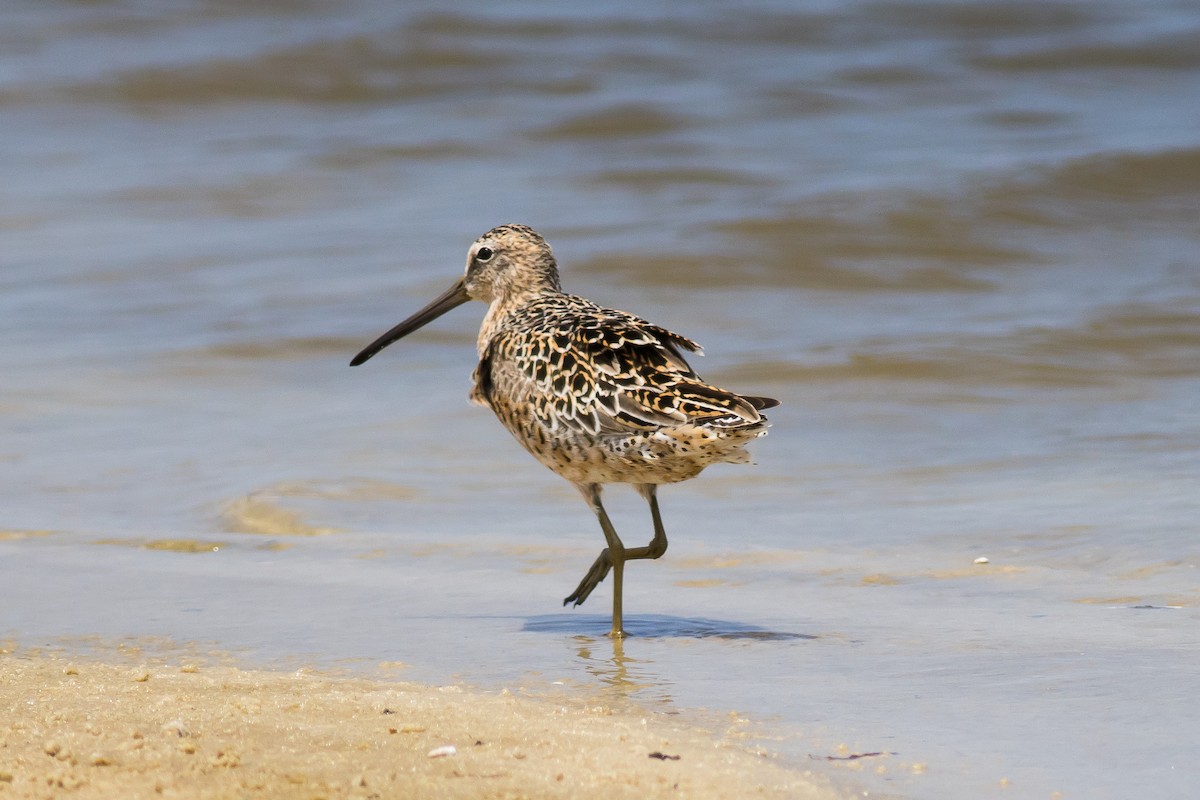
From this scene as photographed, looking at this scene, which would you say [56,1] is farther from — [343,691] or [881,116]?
[343,691]

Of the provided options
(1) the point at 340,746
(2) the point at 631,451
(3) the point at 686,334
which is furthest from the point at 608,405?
(3) the point at 686,334

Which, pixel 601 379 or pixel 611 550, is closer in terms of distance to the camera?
pixel 601 379

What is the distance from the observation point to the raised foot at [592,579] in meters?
4.92

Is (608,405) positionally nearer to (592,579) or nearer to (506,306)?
(592,579)

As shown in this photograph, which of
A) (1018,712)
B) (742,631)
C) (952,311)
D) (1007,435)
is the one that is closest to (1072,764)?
(1018,712)

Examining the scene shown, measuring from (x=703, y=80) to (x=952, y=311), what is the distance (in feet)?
22.9

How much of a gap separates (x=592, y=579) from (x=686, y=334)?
467 centimetres

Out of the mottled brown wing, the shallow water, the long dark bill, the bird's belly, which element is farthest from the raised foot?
the long dark bill

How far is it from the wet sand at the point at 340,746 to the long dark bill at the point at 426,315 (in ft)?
7.11

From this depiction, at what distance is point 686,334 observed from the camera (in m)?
9.49

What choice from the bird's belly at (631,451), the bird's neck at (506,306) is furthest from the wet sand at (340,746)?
the bird's neck at (506,306)

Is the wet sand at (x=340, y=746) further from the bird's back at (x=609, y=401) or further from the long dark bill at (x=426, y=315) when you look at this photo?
the long dark bill at (x=426, y=315)

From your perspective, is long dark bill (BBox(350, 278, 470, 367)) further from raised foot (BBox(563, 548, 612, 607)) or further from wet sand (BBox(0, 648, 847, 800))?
wet sand (BBox(0, 648, 847, 800))

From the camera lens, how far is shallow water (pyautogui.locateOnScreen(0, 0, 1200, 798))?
175 inches
